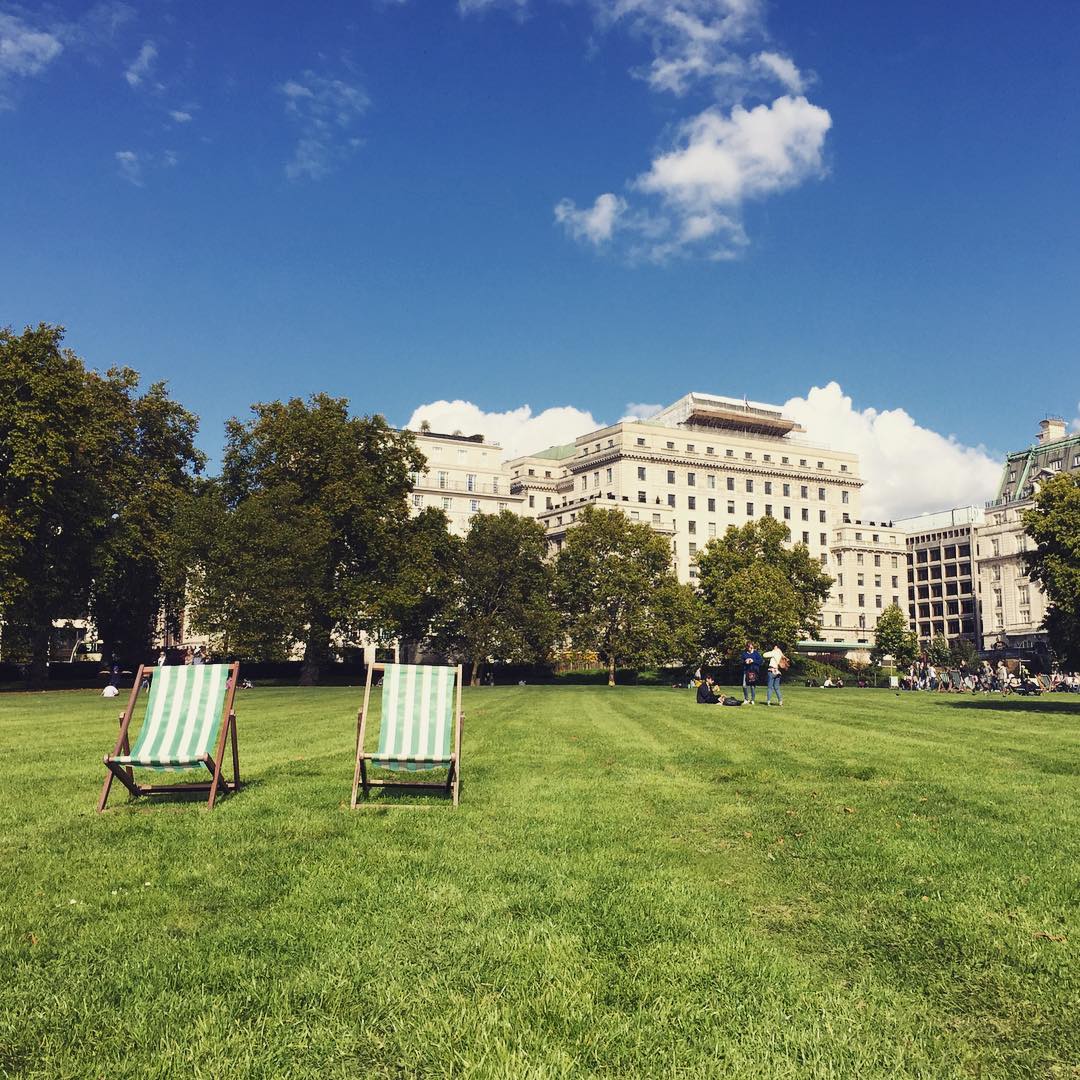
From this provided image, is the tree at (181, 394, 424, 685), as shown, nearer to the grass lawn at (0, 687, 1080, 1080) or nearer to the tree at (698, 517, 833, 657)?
the tree at (698, 517, 833, 657)

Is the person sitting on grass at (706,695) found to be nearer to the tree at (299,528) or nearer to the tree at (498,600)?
the tree at (299,528)

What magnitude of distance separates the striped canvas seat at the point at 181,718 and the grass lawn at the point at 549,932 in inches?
23.3

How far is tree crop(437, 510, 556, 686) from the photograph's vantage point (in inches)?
2534

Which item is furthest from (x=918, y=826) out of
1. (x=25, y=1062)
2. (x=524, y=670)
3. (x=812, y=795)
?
(x=524, y=670)

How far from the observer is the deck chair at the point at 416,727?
9664 mm

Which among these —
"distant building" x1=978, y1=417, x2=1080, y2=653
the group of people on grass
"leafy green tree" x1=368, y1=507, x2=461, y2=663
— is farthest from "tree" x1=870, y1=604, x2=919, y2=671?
the group of people on grass

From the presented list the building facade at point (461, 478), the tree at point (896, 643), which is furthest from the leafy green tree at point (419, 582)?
the tree at point (896, 643)

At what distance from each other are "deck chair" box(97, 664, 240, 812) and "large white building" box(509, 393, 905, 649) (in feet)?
325

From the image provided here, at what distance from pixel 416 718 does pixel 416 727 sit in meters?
0.14

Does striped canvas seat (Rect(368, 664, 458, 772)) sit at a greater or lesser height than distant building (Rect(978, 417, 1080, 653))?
lesser

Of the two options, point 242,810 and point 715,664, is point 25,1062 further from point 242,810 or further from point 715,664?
point 715,664

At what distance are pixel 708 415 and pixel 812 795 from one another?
4598 inches

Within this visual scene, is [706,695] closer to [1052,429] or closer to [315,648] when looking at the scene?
[315,648]

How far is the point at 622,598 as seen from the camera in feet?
232
